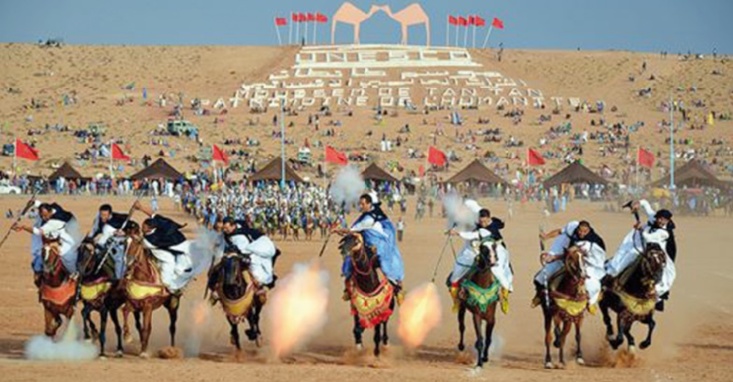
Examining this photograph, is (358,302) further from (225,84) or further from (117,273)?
(225,84)

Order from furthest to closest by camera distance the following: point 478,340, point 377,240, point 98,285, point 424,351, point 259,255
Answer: point 424,351, point 259,255, point 377,240, point 98,285, point 478,340

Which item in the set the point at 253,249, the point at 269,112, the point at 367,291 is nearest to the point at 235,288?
the point at 253,249

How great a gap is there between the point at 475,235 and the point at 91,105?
98895mm

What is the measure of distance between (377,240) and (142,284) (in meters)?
3.55

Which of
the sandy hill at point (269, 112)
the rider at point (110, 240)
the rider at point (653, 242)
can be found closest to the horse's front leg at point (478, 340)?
the rider at point (653, 242)

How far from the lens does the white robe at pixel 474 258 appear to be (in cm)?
1788

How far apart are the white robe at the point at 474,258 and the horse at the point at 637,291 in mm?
1884

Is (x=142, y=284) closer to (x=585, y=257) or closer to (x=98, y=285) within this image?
(x=98, y=285)

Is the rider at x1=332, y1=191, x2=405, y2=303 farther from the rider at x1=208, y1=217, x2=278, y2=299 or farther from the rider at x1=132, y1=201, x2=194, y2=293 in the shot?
the rider at x1=132, y1=201, x2=194, y2=293

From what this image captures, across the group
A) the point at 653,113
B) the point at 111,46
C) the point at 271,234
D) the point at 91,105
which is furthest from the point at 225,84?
the point at 271,234

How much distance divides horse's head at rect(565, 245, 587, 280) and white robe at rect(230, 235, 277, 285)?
15.2 feet

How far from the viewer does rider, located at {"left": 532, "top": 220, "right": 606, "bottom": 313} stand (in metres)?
18.3

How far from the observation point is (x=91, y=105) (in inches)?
4446

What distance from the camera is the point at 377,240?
18969mm
